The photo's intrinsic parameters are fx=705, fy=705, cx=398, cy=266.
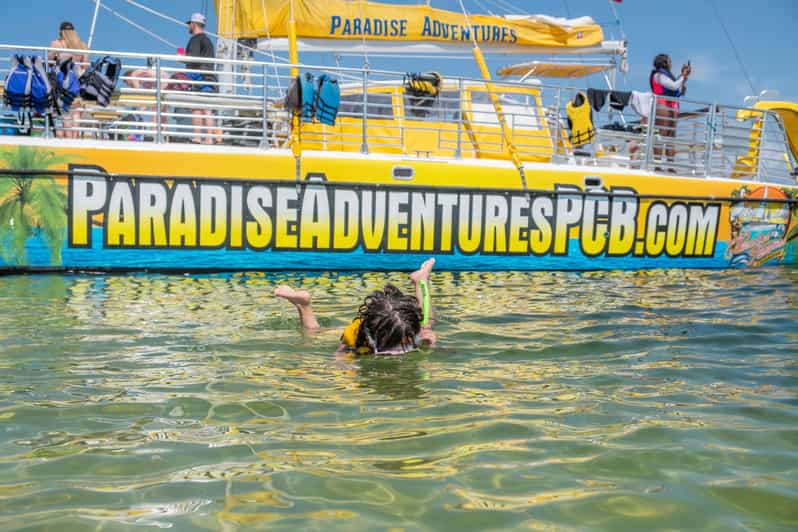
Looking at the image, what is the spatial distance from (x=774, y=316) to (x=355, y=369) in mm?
3892

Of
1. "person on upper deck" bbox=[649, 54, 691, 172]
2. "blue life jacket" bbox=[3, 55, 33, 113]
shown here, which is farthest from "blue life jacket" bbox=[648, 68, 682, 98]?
"blue life jacket" bbox=[3, 55, 33, 113]

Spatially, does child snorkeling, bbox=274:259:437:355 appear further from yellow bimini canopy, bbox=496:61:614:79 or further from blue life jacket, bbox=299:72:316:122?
yellow bimini canopy, bbox=496:61:614:79

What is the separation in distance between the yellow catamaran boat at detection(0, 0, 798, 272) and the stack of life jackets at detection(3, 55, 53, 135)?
160 millimetres

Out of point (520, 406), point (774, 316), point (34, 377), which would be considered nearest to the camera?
point (520, 406)

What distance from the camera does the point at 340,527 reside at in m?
2.21

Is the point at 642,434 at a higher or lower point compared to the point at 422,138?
lower

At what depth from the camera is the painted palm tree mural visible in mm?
7535

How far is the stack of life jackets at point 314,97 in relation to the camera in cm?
809

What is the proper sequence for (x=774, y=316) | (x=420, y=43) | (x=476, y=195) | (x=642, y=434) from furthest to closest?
(x=420, y=43), (x=476, y=195), (x=774, y=316), (x=642, y=434)

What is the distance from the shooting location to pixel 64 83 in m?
7.58

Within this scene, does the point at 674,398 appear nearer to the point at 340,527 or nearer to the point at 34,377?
the point at 340,527

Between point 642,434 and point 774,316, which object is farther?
point 774,316

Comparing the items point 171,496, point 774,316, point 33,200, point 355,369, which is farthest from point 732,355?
point 33,200

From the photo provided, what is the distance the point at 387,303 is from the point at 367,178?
14.5 feet
